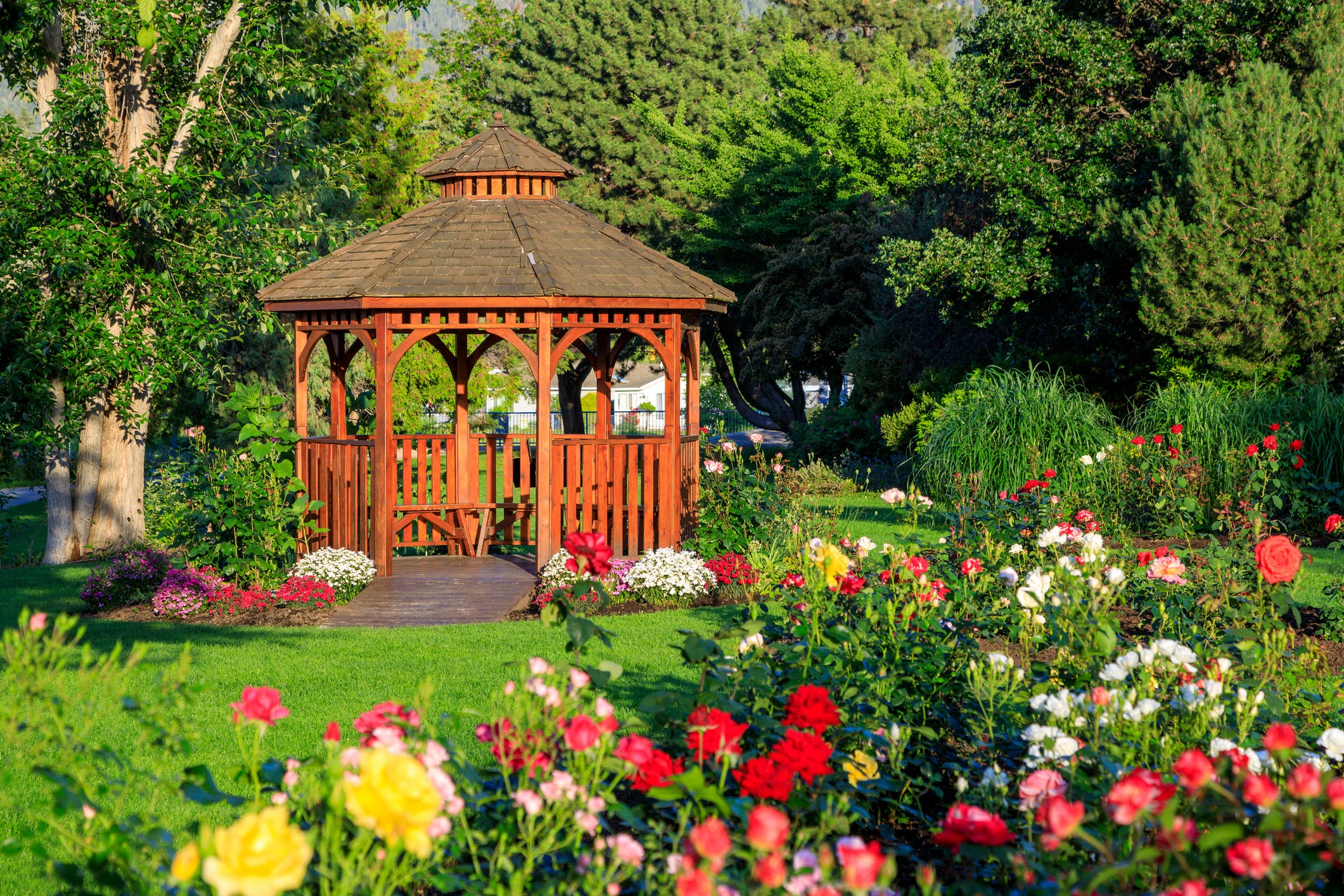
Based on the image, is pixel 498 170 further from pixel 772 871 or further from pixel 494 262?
pixel 772 871

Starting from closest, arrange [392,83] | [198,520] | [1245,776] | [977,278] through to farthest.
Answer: [1245,776] < [198,520] < [977,278] < [392,83]

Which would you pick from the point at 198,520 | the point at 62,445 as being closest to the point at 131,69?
the point at 62,445

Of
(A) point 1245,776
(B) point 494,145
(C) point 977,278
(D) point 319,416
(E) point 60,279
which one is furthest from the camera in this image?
(D) point 319,416

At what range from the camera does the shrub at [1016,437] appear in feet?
43.3

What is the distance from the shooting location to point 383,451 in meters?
10.6

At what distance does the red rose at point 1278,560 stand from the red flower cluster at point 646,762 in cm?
317

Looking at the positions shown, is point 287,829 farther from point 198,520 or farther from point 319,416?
point 319,416

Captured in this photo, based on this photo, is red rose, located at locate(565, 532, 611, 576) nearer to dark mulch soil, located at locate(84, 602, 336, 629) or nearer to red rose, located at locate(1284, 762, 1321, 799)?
red rose, located at locate(1284, 762, 1321, 799)

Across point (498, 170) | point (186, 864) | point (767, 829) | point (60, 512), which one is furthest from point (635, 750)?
point (60, 512)

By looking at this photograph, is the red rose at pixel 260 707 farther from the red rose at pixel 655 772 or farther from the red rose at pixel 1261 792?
the red rose at pixel 1261 792

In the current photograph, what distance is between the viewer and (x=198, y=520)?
1022 centimetres

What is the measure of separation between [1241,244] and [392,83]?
21116mm

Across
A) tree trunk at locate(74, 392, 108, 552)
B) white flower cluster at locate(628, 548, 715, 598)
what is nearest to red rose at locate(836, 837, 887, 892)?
white flower cluster at locate(628, 548, 715, 598)

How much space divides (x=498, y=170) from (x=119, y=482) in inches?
259
